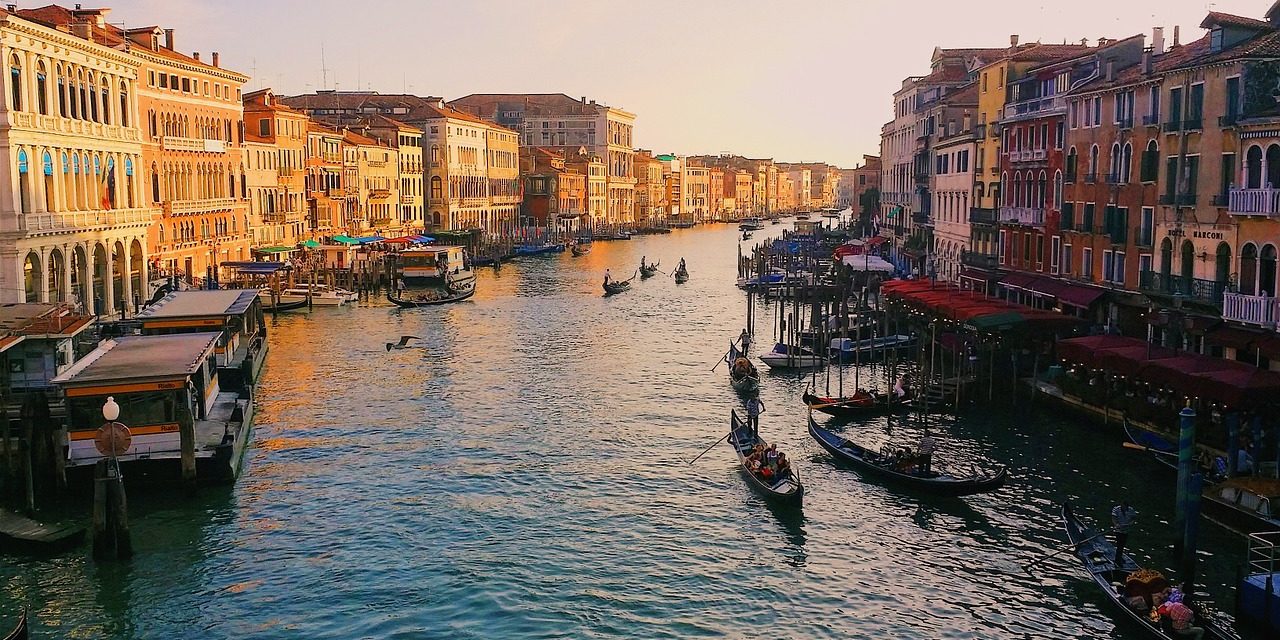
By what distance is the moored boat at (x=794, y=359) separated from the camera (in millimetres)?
30609

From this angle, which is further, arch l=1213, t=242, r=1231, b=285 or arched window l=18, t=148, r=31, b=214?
arched window l=18, t=148, r=31, b=214

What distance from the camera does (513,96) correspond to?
11350 centimetres

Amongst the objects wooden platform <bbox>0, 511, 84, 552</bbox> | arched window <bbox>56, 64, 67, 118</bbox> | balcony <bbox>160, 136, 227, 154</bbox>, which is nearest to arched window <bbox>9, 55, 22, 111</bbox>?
arched window <bbox>56, 64, 67, 118</bbox>

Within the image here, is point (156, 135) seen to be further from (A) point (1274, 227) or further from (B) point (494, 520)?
(A) point (1274, 227)

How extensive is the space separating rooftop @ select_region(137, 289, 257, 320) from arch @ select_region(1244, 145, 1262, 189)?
22.0 meters

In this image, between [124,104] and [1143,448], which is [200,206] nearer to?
[124,104]

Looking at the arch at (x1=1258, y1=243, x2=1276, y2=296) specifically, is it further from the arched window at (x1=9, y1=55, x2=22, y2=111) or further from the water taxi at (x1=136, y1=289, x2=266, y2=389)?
the arched window at (x1=9, y1=55, x2=22, y2=111)

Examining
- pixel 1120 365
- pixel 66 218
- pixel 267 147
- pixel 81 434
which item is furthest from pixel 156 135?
pixel 1120 365

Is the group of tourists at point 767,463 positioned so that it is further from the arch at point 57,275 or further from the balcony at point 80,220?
A: the arch at point 57,275

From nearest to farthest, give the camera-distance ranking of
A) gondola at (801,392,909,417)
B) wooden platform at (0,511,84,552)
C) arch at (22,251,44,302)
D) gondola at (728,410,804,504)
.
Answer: wooden platform at (0,511,84,552) < gondola at (728,410,804,504) < gondola at (801,392,909,417) < arch at (22,251,44,302)

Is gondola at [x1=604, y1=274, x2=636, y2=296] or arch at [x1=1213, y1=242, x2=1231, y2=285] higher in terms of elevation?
arch at [x1=1213, y1=242, x2=1231, y2=285]

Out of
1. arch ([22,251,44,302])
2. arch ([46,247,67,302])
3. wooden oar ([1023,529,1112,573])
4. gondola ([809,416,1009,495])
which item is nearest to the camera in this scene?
wooden oar ([1023,529,1112,573])

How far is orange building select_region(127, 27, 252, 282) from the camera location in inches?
1651

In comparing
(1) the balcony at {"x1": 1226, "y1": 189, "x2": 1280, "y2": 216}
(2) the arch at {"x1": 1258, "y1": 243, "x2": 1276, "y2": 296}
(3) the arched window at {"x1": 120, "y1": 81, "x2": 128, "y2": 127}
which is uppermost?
(3) the arched window at {"x1": 120, "y1": 81, "x2": 128, "y2": 127}
